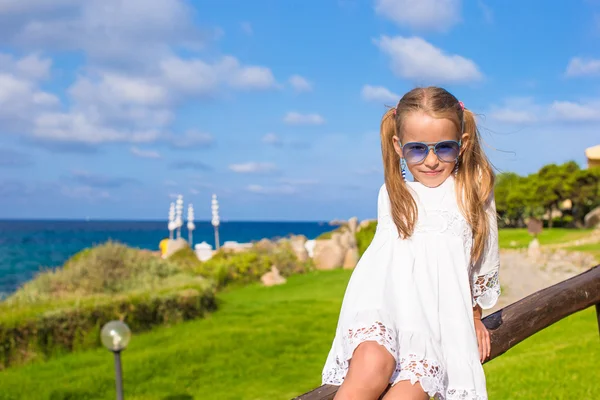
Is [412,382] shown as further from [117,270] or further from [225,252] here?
[225,252]

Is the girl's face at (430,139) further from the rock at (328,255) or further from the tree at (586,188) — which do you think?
the tree at (586,188)

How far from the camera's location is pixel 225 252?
57.2ft

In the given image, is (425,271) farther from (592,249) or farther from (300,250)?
(592,249)

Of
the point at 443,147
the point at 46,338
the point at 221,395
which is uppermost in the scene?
the point at 443,147

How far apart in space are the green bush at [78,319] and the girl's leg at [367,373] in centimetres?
843

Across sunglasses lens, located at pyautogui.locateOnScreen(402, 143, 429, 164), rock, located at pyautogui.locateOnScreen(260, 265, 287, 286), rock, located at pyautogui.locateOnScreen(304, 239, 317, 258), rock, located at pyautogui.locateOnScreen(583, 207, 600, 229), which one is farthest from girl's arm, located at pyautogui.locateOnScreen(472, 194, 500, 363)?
rock, located at pyautogui.locateOnScreen(583, 207, 600, 229)

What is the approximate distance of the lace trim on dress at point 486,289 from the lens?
246cm

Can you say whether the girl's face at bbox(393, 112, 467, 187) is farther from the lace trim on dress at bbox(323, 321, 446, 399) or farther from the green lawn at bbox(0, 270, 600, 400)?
the green lawn at bbox(0, 270, 600, 400)

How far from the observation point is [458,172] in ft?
8.04

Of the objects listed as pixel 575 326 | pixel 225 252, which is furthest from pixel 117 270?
pixel 575 326

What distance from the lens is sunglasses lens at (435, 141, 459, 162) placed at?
237 cm

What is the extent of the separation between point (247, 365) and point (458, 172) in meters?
6.95

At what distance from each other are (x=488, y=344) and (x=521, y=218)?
4046 centimetres

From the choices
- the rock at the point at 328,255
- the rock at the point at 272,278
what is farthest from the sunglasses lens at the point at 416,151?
the rock at the point at 328,255
